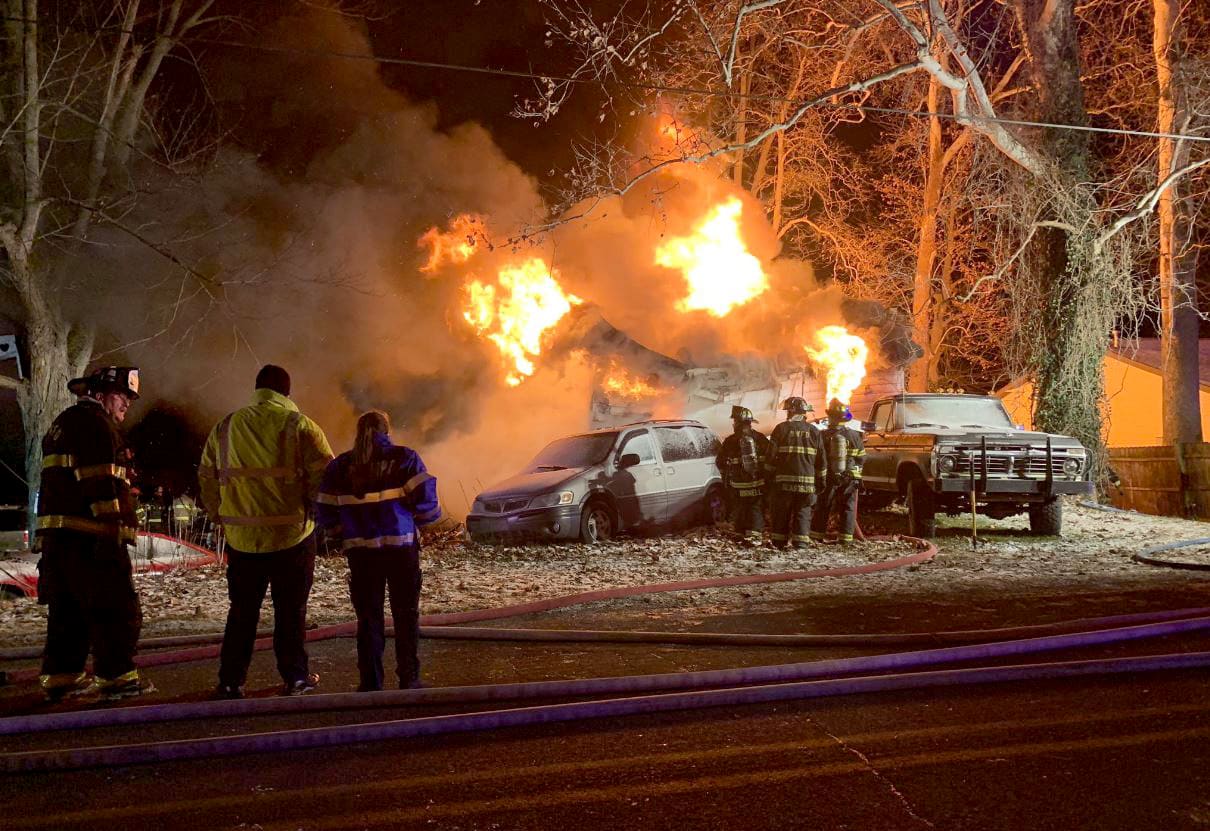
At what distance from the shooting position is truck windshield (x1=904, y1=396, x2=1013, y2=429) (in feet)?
42.5

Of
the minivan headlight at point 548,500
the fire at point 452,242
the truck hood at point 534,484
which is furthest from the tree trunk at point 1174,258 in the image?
the minivan headlight at point 548,500

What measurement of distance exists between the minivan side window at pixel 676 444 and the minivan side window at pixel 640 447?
18cm

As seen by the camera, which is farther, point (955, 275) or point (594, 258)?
point (955, 275)

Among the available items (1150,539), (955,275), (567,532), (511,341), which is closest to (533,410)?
(511,341)

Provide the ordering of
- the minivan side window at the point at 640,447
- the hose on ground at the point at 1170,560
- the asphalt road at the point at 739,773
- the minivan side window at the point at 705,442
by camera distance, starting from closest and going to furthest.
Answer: the asphalt road at the point at 739,773 < the hose on ground at the point at 1170,560 < the minivan side window at the point at 640,447 < the minivan side window at the point at 705,442

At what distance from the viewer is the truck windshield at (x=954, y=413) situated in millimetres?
12969

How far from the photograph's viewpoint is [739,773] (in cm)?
369

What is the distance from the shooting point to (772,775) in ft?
12.0

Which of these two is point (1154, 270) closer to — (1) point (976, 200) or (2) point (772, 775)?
(1) point (976, 200)

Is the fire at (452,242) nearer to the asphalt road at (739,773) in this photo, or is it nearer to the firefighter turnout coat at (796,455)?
the firefighter turnout coat at (796,455)

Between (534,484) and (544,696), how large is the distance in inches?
284

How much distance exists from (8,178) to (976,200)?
16.3 m

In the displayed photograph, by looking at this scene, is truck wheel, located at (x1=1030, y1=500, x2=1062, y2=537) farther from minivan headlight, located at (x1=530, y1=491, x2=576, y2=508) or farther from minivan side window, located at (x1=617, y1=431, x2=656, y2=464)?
minivan headlight, located at (x1=530, y1=491, x2=576, y2=508)

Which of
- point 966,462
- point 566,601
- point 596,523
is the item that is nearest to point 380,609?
point 566,601
